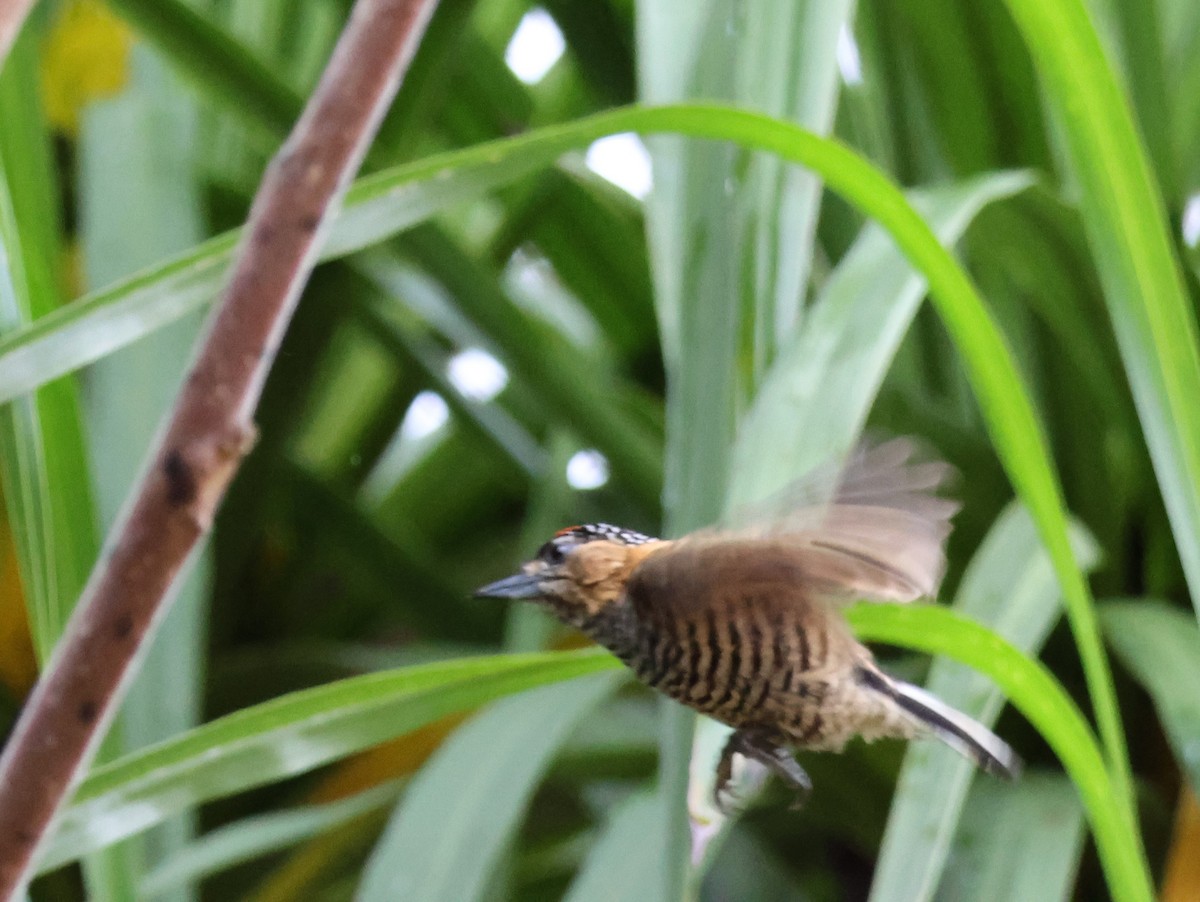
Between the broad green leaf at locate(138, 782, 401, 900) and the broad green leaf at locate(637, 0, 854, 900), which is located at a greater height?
the broad green leaf at locate(637, 0, 854, 900)

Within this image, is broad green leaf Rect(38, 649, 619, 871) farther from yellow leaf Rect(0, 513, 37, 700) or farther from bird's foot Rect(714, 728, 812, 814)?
yellow leaf Rect(0, 513, 37, 700)

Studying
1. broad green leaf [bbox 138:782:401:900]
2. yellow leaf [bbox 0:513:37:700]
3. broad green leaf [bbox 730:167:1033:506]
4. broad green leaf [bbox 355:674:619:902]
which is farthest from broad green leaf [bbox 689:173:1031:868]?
yellow leaf [bbox 0:513:37:700]

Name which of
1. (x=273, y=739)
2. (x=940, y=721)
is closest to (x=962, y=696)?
(x=940, y=721)

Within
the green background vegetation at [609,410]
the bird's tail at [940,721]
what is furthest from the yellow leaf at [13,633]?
the bird's tail at [940,721]

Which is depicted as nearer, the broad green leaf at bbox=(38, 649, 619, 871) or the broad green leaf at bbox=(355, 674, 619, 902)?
the broad green leaf at bbox=(38, 649, 619, 871)

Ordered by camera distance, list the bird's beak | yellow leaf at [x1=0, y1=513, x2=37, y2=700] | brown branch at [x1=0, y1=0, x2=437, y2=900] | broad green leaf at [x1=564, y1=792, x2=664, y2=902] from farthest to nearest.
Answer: yellow leaf at [x1=0, y1=513, x2=37, y2=700] < broad green leaf at [x1=564, y1=792, x2=664, y2=902] < the bird's beak < brown branch at [x1=0, y1=0, x2=437, y2=900]

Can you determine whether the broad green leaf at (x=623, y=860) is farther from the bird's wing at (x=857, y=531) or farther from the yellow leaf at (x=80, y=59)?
the yellow leaf at (x=80, y=59)

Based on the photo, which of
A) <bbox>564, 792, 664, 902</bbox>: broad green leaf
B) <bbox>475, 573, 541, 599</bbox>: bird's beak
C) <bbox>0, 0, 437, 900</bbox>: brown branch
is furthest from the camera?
<bbox>564, 792, 664, 902</bbox>: broad green leaf

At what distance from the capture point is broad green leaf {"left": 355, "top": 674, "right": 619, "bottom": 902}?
0.40 metres

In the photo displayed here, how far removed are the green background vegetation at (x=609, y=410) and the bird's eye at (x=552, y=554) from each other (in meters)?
0.02

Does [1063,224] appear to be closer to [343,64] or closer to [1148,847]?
[1148,847]

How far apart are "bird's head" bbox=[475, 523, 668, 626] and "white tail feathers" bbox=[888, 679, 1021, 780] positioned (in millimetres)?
74

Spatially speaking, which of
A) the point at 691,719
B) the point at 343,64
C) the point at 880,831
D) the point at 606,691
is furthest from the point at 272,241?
the point at 880,831

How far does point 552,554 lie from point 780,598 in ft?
0.18
